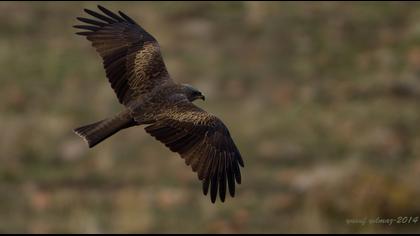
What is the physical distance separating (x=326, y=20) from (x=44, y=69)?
Result: 611cm

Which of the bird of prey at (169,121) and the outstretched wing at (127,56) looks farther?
the outstretched wing at (127,56)

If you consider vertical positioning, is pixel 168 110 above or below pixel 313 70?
above

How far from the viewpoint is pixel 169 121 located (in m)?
11.1

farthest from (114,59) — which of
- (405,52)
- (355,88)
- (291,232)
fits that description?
(405,52)

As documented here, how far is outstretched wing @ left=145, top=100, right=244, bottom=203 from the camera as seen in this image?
10.8m

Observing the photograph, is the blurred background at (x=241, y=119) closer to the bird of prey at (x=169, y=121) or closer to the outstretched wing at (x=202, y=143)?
the bird of prey at (x=169, y=121)

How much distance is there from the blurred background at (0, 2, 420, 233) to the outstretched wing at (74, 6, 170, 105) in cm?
518

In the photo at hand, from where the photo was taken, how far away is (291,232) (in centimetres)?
1734

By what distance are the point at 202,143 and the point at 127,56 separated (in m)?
1.92

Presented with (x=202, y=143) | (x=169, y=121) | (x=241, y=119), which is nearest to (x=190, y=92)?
(x=169, y=121)

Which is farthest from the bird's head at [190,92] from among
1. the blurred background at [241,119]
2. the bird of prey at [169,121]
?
the blurred background at [241,119]

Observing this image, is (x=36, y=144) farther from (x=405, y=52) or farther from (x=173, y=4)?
(x=405, y=52)

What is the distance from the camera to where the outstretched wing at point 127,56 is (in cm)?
1202

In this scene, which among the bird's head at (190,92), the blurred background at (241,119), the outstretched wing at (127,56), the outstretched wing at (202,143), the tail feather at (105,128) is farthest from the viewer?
the blurred background at (241,119)
